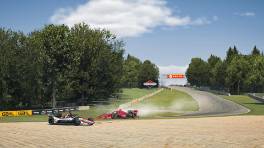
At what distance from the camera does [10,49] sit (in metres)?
73.1

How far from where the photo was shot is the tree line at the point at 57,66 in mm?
73331

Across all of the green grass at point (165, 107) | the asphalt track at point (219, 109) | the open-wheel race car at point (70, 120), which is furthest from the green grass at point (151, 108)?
the open-wheel race car at point (70, 120)

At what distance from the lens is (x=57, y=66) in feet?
270

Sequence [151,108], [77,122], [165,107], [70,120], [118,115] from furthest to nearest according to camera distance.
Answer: [165,107] < [151,108] < [118,115] < [70,120] < [77,122]

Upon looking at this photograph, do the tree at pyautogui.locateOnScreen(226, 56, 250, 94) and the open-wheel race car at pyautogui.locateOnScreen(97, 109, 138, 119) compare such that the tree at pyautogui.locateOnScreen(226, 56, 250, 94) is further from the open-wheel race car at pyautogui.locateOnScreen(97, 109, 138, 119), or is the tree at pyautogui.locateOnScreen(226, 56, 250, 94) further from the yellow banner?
the open-wheel race car at pyautogui.locateOnScreen(97, 109, 138, 119)

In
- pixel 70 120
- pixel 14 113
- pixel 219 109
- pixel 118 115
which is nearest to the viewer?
pixel 70 120

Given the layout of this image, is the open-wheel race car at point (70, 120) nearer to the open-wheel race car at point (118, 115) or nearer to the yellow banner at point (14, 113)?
the open-wheel race car at point (118, 115)

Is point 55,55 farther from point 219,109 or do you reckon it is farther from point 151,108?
point 219,109

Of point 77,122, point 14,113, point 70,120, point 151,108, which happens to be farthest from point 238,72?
point 77,122

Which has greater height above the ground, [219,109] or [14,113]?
[14,113]

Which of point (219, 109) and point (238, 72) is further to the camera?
point (238, 72)

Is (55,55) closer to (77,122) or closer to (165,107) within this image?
(165,107)

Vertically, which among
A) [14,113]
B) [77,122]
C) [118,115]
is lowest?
[77,122]

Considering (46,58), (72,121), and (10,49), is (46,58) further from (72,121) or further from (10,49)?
(72,121)
